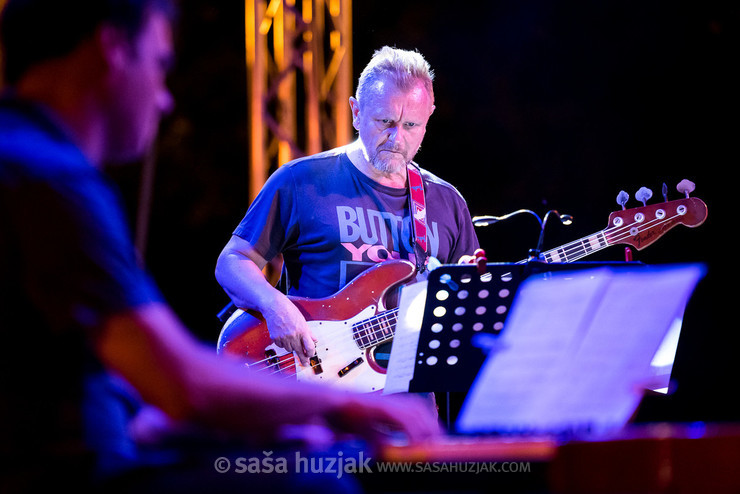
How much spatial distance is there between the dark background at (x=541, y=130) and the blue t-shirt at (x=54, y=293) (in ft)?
16.6

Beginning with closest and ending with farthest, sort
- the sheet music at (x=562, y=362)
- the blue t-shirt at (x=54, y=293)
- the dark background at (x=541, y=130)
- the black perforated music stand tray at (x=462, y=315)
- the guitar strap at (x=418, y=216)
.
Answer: the blue t-shirt at (x=54, y=293) < the sheet music at (x=562, y=362) < the black perforated music stand tray at (x=462, y=315) < the guitar strap at (x=418, y=216) < the dark background at (x=541, y=130)

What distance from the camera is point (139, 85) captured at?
149 cm

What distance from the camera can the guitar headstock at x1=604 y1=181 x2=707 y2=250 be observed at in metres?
3.65

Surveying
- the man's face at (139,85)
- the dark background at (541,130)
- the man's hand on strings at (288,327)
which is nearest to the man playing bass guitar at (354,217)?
the man's hand on strings at (288,327)

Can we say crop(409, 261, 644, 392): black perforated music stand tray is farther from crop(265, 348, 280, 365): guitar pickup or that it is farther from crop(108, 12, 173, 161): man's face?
crop(108, 12, 173, 161): man's face

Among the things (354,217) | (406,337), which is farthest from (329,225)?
(406,337)

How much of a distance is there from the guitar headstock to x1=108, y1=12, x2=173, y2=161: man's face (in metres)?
2.63

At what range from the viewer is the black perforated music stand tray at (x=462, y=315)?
2.71 metres

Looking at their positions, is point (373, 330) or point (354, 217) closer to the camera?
point (373, 330)

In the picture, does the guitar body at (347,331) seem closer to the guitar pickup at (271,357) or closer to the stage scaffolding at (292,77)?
the guitar pickup at (271,357)

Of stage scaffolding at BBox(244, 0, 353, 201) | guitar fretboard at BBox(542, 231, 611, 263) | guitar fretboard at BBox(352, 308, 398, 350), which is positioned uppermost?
stage scaffolding at BBox(244, 0, 353, 201)

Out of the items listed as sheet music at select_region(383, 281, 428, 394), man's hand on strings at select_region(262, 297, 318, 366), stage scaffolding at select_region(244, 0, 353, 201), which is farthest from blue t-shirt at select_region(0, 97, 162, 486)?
stage scaffolding at select_region(244, 0, 353, 201)

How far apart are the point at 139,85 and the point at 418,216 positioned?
94.8 inches

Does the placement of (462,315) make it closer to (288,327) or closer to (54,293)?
(288,327)
